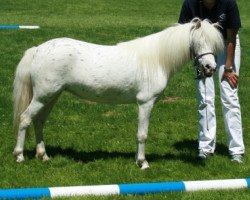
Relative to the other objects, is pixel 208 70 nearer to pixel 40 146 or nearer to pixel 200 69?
pixel 200 69

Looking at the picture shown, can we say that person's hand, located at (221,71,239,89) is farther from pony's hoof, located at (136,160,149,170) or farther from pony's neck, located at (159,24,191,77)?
pony's hoof, located at (136,160,149,170)

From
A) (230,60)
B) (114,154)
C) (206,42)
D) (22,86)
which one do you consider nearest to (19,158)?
(22,86)

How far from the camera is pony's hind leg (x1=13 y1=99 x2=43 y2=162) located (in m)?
6.84

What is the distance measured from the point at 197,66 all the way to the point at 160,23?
17.7 m

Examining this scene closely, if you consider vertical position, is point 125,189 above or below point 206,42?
below

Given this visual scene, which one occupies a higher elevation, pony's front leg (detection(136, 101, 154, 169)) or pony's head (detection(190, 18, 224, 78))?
pony's head (detection(190, 18, 224, 78))

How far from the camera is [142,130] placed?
693 cm

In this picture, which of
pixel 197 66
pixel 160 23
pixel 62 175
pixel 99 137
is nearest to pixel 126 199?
pixel 62 175

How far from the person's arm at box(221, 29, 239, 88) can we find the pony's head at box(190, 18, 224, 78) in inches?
15.1

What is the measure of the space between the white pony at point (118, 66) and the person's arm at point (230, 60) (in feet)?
1.32

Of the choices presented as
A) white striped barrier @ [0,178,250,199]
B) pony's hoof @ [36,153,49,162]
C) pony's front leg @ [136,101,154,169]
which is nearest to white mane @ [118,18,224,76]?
pony's front leg @ [136,101,154,169]

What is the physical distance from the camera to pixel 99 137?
8.53 metres

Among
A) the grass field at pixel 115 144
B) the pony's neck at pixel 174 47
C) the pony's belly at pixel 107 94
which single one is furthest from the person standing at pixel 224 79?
the pony's belly at pixel 107 94

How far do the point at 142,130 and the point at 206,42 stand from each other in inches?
60.0
